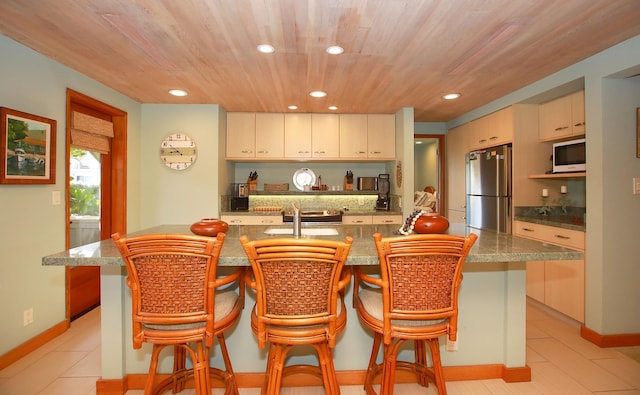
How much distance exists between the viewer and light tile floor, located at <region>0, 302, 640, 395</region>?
2045mm

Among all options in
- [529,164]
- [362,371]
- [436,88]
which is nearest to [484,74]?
[436,88]

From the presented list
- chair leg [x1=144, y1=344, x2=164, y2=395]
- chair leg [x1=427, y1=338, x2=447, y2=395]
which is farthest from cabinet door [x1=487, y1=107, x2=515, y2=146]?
chair leg [x1=144, y1=344, x2=164, y2=395]

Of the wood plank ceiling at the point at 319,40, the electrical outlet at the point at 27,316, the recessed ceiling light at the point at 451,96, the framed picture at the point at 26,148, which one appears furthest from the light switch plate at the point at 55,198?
the recessed ceiling light at the point at 451,96

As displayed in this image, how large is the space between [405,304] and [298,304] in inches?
18.5

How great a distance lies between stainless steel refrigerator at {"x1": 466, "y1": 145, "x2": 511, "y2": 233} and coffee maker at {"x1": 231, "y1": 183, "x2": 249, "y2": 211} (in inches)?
115

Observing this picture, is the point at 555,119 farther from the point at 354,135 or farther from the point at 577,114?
the point at 354,135

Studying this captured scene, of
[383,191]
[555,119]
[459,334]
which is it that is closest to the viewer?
[459,334]

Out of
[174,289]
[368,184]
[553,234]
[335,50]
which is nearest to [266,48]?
[335,50]

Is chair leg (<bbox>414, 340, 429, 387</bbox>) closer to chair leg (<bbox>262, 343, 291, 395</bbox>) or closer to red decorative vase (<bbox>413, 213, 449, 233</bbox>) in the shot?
red decorative vase (<bbox>413, 213, 449, 233</bbox>)

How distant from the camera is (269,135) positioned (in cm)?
461

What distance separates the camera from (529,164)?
3754 mm

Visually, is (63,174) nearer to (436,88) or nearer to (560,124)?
(436,88)

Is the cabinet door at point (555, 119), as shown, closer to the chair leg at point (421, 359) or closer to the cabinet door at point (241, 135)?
the chair leg at point (421, 359)

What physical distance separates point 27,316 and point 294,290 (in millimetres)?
2405
